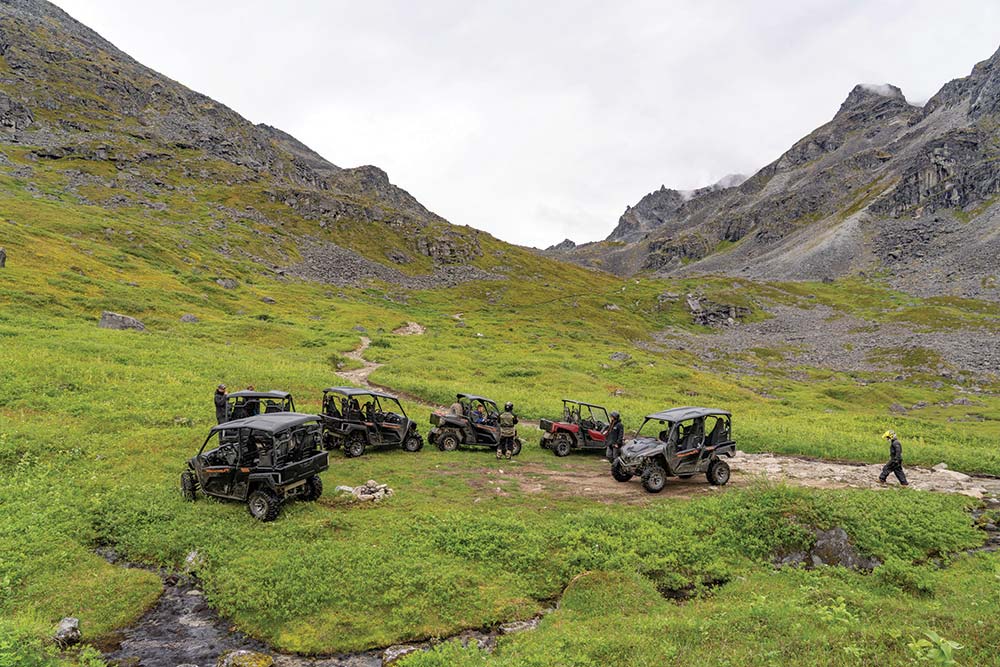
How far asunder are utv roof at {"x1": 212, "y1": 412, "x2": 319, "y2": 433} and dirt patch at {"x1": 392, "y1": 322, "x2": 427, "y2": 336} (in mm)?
47566

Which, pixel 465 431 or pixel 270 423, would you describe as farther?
pixel 465 431

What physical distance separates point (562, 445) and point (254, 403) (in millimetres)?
13782

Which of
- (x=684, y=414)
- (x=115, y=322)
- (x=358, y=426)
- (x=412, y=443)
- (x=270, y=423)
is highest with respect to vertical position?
(x=115, y=322)

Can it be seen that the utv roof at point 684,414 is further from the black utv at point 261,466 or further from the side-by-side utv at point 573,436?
the black utv at point 261,466

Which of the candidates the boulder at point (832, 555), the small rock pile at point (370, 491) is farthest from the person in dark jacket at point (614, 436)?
the small rock pile at point (370, 491)

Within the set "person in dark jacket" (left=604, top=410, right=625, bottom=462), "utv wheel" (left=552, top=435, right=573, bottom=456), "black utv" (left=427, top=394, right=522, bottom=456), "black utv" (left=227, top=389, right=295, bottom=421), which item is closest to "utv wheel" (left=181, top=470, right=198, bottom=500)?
"black utv" (left=227, top=389, right=295, bottom=421)

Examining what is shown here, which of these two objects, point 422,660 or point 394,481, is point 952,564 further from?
point 394,481

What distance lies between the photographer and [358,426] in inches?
803

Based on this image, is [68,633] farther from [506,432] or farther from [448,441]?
[506,432]

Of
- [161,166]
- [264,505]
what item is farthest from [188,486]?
[161,166]

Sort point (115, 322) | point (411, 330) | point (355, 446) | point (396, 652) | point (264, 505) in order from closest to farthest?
1. point (396, 652)
2. point (264, 505)
3. point (355, 446)
4. point (115, 322)
5. point (411, 330)

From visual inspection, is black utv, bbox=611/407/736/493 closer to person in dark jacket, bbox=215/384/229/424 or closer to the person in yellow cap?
the person in yellow cap

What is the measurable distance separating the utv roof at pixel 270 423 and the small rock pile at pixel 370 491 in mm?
2811

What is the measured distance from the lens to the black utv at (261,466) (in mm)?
13680
